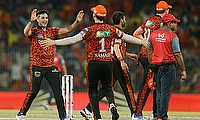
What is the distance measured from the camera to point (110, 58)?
13.7 meters

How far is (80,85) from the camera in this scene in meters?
24.6

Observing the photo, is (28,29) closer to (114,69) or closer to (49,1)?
(114,69)

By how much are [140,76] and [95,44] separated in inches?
428

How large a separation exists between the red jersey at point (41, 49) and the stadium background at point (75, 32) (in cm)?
1010

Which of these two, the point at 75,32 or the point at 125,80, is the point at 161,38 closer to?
the point at 125,80

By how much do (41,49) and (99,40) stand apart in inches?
60.9

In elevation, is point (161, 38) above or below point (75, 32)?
below

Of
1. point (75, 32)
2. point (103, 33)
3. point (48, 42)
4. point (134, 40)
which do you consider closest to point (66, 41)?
point (48, 42)

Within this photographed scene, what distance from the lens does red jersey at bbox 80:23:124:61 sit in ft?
43.9

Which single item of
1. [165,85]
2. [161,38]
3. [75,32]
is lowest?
[165,85]

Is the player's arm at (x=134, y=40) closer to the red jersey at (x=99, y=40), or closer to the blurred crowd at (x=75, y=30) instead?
the red jersey at (x=99, y=40)

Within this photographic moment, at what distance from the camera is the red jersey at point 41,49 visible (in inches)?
563

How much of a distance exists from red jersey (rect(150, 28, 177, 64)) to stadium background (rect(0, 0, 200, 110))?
10435 millimetres

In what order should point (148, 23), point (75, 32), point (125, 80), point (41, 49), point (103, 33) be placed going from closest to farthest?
point (103, 33)
point (41, 49)
point (125, 80)
point (148, 23)
point (75, 32)
